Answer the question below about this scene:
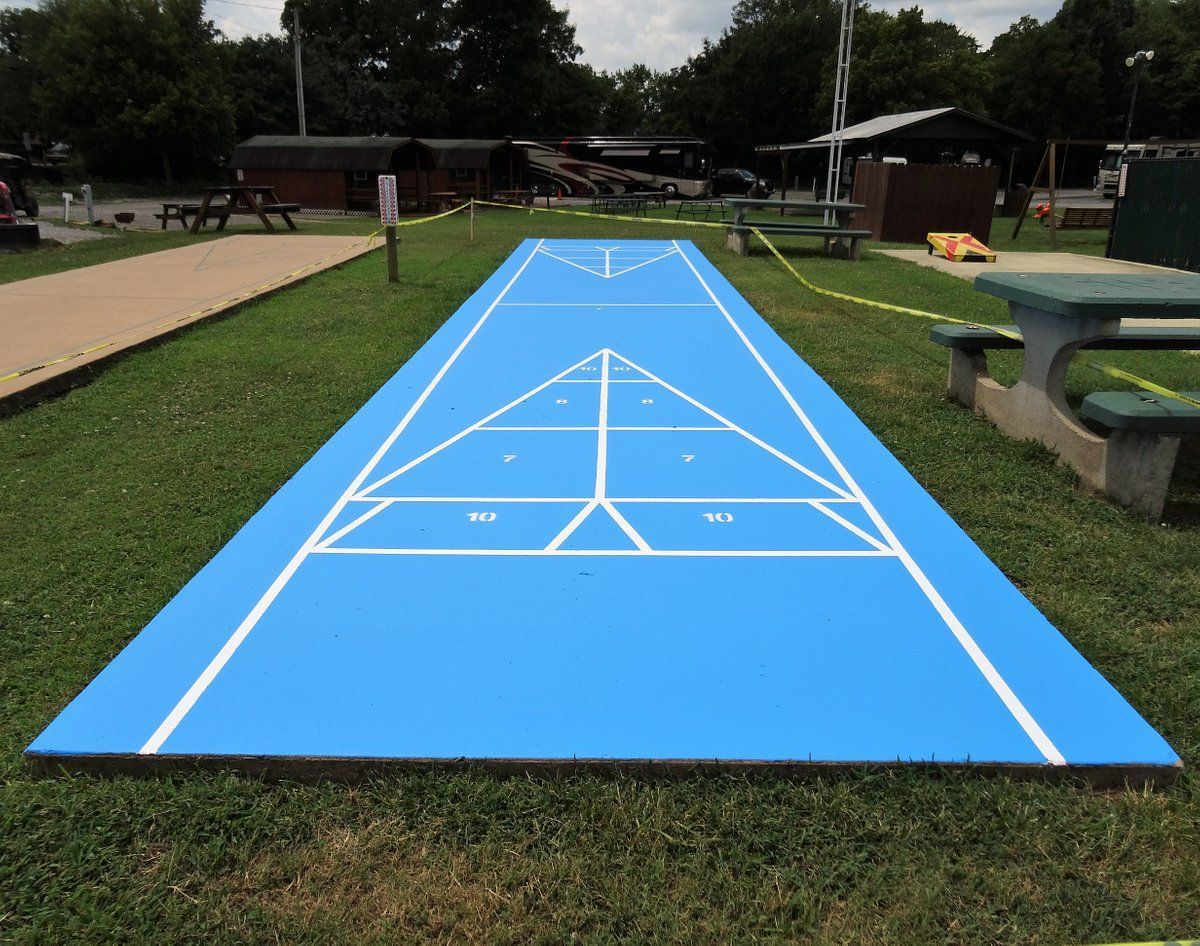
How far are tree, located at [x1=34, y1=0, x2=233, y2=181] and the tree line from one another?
267 millimetres

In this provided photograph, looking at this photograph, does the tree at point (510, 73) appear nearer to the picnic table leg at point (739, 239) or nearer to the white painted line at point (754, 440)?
the picnic table leg at point (739, 239)

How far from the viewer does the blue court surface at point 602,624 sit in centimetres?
293

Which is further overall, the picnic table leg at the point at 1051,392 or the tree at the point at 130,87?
the tree at the point at 130,87

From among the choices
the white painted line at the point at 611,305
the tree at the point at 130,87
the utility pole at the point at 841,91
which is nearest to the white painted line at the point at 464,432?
the white painted line at the point at 611,305

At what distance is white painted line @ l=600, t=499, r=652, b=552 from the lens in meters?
4.42

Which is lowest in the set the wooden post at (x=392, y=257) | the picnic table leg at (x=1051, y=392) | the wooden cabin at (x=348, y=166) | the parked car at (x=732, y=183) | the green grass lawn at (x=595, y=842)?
the green grass lawn at (x=595, y=842)

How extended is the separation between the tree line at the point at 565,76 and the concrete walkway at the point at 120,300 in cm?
3120

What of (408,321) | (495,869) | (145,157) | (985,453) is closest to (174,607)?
(495,869)

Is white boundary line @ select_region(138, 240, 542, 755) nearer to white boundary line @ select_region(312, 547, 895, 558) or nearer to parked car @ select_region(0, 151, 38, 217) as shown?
white boundary line @ select_region(312, 547, 895, 558)

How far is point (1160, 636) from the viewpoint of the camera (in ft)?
11.8

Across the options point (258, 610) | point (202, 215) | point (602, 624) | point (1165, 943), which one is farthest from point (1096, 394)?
point (202, 215)

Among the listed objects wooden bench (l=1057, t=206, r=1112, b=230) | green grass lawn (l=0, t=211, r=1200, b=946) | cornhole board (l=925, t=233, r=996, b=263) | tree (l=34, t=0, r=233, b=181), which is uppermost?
tree (l=34, t=0, r=233, b=181)

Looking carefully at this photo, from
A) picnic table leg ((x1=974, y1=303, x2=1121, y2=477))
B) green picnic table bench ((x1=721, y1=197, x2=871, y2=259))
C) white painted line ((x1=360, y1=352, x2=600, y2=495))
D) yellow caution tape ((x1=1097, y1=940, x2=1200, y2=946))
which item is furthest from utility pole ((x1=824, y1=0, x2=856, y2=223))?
yellow caution tape ((x1=1097, y1=940, x2=1200, y2=946))

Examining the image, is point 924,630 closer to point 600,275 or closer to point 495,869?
point 495,869
